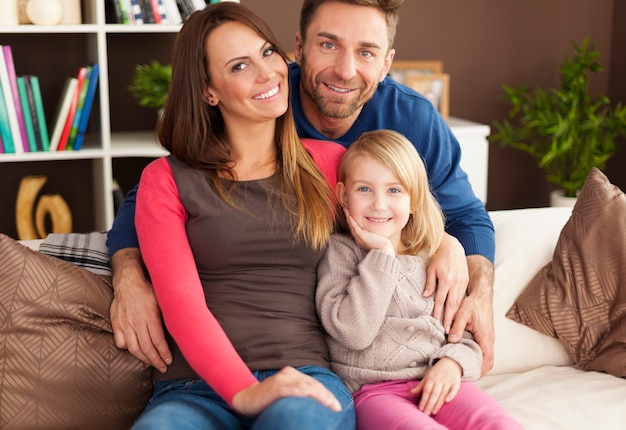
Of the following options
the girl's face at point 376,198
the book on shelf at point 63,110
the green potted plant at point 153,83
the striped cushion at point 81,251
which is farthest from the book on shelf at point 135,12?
the girl's face at point 376,198

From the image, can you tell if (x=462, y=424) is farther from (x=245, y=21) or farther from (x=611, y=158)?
(x=611, y=158)

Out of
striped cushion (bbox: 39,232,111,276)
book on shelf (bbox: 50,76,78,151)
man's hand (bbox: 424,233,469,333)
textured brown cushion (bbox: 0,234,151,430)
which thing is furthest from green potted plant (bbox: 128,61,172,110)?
man's hand (bbox: 424,233,469,333)

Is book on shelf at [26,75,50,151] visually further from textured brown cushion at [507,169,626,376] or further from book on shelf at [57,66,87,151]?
textured brown cushion at [507,169,626,376]

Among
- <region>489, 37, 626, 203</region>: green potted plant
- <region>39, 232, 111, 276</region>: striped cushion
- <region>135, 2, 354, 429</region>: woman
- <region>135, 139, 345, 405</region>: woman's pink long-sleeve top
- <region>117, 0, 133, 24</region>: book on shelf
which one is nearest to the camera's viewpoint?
<region>135, 139, 345, 405</region>: woman's pink long-sleeve top

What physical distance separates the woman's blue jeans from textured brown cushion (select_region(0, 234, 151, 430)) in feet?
0.31

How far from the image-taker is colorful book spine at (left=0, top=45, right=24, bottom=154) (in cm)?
304

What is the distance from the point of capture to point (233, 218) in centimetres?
172

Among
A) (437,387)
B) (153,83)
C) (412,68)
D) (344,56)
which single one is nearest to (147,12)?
(153,83)

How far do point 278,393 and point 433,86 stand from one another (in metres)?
2.41

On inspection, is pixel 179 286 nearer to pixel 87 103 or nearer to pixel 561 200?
pixel 87 103

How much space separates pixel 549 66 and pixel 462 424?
9.55 feet

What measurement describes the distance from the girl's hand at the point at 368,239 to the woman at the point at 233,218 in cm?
5

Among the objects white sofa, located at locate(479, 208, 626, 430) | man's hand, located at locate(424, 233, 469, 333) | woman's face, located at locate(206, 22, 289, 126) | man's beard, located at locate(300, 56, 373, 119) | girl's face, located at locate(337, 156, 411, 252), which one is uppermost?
woman's face, located at locate(206, 22, 289, 126)

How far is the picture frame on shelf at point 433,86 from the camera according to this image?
3.62 meters
